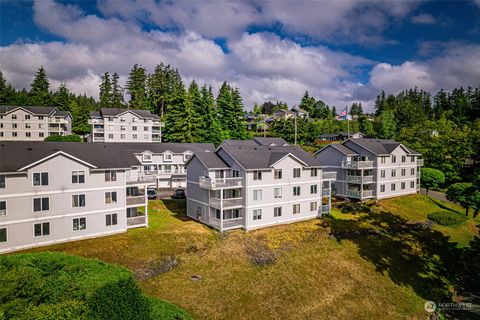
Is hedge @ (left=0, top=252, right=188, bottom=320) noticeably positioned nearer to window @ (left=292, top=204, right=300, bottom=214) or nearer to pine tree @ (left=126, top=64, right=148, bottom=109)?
window @ (left=292, top=204, right=300, bottom=214)

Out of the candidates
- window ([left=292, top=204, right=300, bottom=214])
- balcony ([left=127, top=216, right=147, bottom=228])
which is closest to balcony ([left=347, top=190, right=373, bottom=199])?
window ([left=292, top=204, right=300, bottom=214])

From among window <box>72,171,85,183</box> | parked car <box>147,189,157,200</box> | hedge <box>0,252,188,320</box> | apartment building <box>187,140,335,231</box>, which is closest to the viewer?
hedge <box>0,252,188,320</box>

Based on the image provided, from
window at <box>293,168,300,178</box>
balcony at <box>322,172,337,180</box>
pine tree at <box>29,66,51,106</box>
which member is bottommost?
balcony at <box>322,172,337,180</box>

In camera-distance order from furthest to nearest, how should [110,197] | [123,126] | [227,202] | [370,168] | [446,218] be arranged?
[123,126]
[370,168]
[446,218]
[227,202]
[110,197]

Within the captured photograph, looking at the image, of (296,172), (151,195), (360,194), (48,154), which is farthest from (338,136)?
(48,154)

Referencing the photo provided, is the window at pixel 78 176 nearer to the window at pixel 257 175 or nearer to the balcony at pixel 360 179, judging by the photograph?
the window at pixel 257 175

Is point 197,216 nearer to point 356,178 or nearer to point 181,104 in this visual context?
point 356,178

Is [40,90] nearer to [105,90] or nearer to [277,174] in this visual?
[105,90]

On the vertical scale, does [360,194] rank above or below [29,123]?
below
